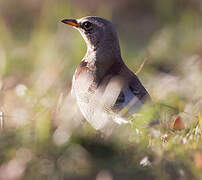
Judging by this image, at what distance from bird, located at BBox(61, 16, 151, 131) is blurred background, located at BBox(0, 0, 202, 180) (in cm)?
13

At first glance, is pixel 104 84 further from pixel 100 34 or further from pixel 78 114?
pixel 100 34

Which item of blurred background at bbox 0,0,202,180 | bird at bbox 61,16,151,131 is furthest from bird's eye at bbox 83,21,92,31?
blurred background at bbox 0,0,202,180

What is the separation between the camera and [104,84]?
3748 millimetres

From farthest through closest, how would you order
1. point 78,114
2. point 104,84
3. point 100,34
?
point 100,34 → point 78,114 → point 104,84

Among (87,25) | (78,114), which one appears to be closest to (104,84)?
(78,114)

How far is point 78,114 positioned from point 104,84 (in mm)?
487

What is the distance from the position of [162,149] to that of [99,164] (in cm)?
49

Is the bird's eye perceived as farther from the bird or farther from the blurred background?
the blurred background

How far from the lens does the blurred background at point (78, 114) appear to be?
3244 millimetres

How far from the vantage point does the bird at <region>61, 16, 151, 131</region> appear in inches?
144

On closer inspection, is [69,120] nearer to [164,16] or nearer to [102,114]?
[102,114]

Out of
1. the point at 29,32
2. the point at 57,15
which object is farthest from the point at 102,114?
the point at 29,32

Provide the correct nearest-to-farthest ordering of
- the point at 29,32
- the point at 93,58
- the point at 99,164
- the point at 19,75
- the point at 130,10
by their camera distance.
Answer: the point at 99,164 < the point at 93,58 < the point at 19,75 < the point at 29,32 < the point at 130,10

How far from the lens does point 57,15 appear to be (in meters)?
6.53
